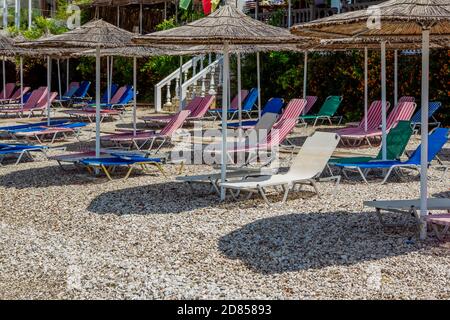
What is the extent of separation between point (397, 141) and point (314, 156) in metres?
2.33

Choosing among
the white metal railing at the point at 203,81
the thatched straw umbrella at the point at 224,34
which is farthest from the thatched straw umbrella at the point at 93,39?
the white metal railing at the point at 203,81

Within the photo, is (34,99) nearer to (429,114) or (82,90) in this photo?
(82,90)

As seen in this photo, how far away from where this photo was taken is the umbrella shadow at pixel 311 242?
695 cm

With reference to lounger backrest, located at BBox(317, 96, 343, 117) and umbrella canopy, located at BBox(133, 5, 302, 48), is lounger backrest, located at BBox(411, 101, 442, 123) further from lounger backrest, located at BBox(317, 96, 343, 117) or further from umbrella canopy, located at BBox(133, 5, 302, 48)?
umbrella canopy, located at BBox(133, 5, 302, 48)

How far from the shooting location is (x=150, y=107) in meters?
28.7

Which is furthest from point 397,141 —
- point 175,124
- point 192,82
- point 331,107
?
point 192,82

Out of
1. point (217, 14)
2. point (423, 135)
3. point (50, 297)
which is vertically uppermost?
point (217, 14)

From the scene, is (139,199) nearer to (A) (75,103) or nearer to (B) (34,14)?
(A) (75,103)

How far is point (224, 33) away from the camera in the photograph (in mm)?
9727

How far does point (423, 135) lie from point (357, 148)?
25.2 ft

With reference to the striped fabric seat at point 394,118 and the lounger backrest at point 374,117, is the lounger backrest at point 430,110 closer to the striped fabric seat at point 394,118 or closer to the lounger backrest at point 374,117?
the lounger backrest at point 374,117

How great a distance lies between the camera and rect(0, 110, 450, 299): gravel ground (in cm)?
622

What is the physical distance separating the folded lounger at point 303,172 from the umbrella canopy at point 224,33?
4.48 ft
